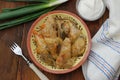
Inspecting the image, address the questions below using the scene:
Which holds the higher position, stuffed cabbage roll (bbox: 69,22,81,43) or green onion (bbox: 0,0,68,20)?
green onion (bbox: 0,0,68,20)

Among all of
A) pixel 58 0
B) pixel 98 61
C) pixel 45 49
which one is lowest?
pixel 98 61

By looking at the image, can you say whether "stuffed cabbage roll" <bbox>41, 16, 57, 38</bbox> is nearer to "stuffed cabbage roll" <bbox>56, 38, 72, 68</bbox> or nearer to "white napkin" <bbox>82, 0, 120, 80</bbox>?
"stuffed cabbage roll" <bbox>56, 38, 72, 68</bbox>

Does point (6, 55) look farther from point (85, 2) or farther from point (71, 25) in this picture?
point (85, 2)

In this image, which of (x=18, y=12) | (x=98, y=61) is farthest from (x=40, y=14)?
(x=98, y=61)

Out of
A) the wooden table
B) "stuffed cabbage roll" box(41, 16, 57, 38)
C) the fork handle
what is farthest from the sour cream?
the fork handle

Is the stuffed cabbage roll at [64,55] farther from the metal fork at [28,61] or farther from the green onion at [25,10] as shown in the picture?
the green onion at [25,10]

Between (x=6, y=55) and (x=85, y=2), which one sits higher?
(x=85, y=2)

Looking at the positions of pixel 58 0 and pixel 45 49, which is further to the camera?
pixel 58 0
